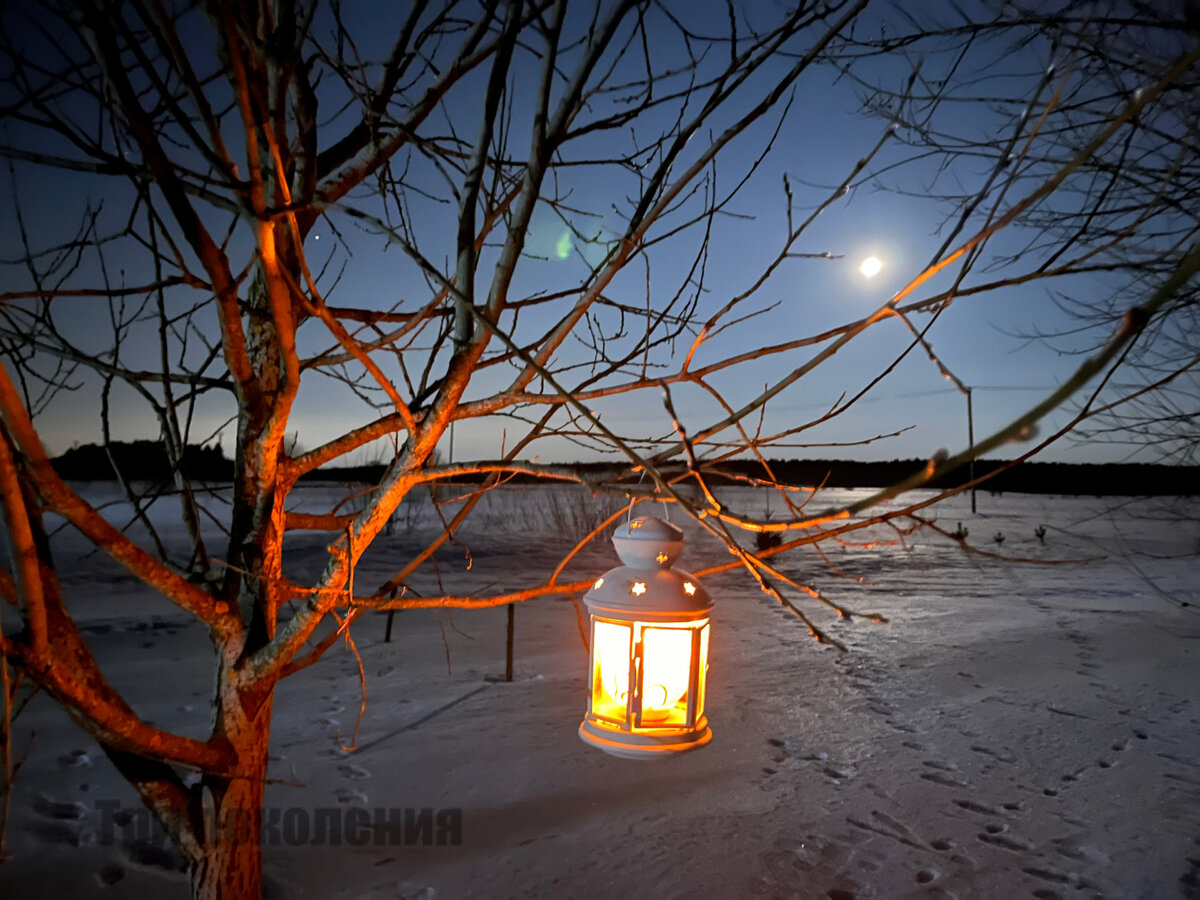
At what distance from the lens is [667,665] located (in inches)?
89.0

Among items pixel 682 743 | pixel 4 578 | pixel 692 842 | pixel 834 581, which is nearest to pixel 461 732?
pixel 692 842

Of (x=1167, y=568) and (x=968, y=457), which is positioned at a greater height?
(x=968, y=457)

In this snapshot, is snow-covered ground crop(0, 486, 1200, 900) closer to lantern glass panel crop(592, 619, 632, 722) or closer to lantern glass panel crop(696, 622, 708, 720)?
lantern glass panel crop(696, 622, 708, 720)

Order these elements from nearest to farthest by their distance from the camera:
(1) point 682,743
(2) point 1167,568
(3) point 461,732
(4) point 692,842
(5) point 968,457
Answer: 1. (5) point 968,457
2. (1) point 682,743
3. (4) point 692,842
4. (3) point 461,732
5. (2) point 1167,568

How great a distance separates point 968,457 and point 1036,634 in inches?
368

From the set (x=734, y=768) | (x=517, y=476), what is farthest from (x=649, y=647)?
(x=734, y=768)

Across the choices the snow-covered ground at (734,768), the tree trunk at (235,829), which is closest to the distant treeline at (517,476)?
the snow-covered ground at (734,768)

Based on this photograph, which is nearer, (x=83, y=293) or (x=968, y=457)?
(x=968, y=457)

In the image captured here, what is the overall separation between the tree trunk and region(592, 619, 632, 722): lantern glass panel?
1.02m

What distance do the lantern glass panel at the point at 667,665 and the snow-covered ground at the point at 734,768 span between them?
0.59 meters

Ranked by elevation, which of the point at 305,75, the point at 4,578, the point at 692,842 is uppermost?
the point at 305,75

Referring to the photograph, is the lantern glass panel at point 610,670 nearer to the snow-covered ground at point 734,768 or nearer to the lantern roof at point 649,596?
the lantern roof at point 649,596

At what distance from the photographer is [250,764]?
235 cm

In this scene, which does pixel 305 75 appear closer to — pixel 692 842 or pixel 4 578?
pixel 4 578
